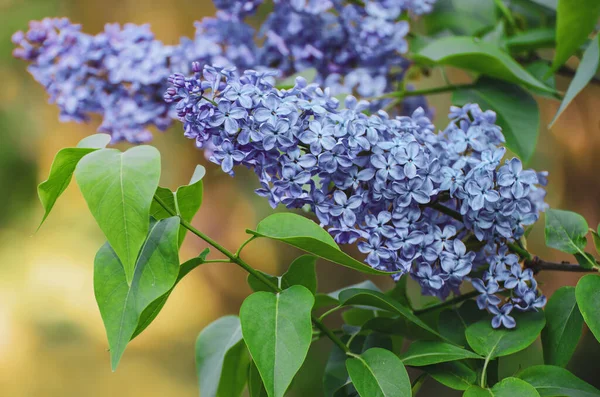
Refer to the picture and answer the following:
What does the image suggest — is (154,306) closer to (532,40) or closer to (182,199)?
(182,199)

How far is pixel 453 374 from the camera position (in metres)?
0.35

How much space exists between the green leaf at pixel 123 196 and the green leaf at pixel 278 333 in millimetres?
60

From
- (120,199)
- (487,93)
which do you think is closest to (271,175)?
(120,199)

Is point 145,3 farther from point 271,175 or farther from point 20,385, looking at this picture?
point 271,175

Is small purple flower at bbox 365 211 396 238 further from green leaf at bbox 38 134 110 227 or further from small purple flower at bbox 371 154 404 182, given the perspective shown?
green leaf at bbox 38 134 110 227

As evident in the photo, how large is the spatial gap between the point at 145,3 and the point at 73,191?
493 mm

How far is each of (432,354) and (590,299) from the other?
0.27 feet

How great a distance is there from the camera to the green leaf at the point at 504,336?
14.0 inches

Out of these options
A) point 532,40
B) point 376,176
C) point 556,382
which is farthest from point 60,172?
point 532,40

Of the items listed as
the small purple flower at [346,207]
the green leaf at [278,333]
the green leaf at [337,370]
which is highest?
the small purple flower at [346,207]

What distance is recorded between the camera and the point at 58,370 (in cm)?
155

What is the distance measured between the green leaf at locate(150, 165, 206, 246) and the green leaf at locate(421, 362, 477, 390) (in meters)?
0.15

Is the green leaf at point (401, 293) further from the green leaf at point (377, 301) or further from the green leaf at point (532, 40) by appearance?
the green leaf at point (532, 40)

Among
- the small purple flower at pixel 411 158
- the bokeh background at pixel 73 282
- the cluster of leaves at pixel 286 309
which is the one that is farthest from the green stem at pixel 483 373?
the bokeh background at pixel 73 282
